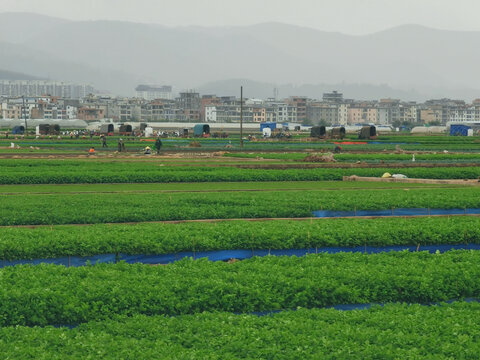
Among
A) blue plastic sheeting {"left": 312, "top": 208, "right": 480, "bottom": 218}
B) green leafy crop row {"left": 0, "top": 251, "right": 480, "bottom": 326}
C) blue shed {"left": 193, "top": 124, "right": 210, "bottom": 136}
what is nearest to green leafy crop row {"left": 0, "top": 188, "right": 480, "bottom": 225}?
blue plastic sheeting {"left": 312, "top": 208, "right": 480, "bottom": 218}

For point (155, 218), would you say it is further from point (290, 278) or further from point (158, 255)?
point (290, 278)

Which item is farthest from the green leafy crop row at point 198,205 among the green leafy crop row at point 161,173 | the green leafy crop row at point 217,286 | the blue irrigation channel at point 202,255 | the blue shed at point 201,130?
the blue shed at point 201,130

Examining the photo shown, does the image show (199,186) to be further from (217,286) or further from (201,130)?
(201,130)

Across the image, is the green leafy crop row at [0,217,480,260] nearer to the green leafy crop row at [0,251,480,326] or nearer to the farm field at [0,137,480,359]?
the farm field at [0,137,480,359]

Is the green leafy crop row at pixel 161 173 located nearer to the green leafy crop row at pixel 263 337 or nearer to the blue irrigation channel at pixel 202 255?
the blue irrigation channel at pixel 202 255

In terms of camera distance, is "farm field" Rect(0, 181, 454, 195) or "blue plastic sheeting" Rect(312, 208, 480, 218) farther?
"farm field" Rect(0, 181, 454, 195)

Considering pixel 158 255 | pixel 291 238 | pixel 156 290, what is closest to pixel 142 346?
pixel 156 290

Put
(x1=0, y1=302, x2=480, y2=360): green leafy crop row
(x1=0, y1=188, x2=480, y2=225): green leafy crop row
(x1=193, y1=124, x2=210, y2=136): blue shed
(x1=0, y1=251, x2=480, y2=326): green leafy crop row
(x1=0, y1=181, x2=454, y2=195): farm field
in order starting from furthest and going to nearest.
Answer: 1. (x1=193, y1=124, x2=210, y2=136): blue shed
2. (x1=0, y1=181, x2=454, y2=195): farm field
3. (x1=0, y1=188, x2=480, y2=225): green leafy crop row
4. (x1=0, y1=251, x2=480, y2=326): green leafy crop row
5. (x1=0, y1=302, x2=480, y2=360): green leafy crop row
